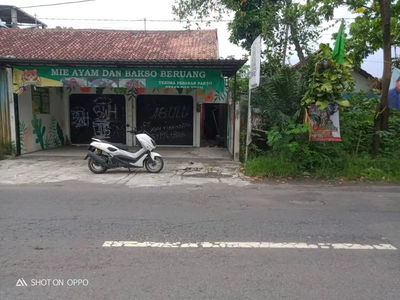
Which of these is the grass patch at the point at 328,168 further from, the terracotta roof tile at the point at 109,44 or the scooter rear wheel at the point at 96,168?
the terracotta roof tile at the point at 109,44

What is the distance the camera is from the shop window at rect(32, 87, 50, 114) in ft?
40.9

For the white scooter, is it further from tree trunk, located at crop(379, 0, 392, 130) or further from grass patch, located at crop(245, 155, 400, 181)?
tree trunk, located at crop(379, 0, 392, 130)

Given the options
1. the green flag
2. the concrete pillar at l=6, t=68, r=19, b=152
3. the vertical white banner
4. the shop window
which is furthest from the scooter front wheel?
the shop window

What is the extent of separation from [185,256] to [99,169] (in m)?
5.62

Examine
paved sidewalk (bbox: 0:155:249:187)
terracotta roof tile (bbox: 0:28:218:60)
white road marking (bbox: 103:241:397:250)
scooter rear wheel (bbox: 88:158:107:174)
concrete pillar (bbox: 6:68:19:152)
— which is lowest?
white road marking (bbox: 103:241:397:250)

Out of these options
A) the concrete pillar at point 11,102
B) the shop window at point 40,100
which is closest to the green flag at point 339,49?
the concrete pillar at point 11,102

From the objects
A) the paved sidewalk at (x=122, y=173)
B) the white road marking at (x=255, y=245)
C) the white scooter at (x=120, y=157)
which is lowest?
the white road marking at (x=255, y=245)

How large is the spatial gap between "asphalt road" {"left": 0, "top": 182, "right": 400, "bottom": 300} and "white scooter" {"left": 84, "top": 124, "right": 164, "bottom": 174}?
1.79 m

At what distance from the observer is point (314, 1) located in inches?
436

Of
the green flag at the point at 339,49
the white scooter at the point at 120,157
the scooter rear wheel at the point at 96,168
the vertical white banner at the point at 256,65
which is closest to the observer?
the green flag at the point at 339,49

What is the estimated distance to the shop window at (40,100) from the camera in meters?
12.5

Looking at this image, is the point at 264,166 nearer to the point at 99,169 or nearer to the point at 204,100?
the point at 99,169

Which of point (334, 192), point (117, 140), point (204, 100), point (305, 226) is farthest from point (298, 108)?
point (117, 140)

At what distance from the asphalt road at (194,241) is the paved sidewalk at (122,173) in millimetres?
980
